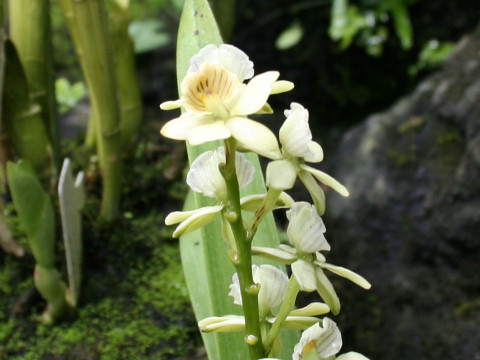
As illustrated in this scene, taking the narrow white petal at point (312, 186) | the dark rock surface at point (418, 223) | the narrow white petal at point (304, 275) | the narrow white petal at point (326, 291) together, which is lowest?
the dark rock surface at point (418, 223)

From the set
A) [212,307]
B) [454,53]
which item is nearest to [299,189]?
[454,53]

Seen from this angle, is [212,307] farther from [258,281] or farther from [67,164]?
[67,164]

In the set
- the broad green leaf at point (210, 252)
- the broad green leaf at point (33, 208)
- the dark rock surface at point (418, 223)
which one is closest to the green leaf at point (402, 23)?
the dark rock surface at point (418, 223)

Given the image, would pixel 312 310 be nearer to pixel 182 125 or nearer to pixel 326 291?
pixel 326 291

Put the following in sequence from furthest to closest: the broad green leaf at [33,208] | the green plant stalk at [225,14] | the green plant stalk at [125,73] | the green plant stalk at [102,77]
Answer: the green plant stalk at [225,14] → the green plant stalk at [125,73] → the green plant stalk at [102,77] → the broad green leaf at [33,208]

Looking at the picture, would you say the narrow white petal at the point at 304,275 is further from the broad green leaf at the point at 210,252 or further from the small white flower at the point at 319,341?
the broad green leaf at the point at 210,252

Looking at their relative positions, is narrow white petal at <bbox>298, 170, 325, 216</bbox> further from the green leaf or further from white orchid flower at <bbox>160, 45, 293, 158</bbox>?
the green leaf

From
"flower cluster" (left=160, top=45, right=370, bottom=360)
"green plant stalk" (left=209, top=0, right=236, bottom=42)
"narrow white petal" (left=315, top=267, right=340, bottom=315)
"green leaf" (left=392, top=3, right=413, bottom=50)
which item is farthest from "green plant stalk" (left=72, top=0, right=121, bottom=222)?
"green leaf" (left=392, top=3, right=413, bottom=50)
